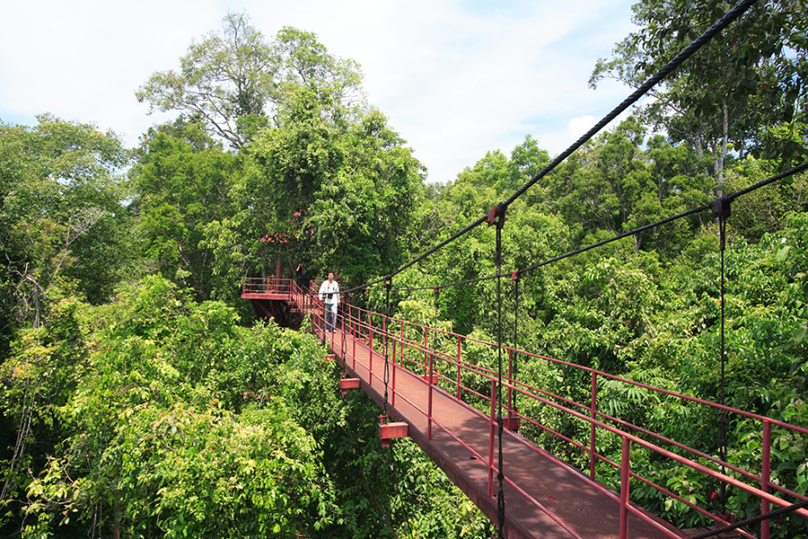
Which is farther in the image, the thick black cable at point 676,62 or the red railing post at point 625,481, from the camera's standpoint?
the red railing post at point 625,481

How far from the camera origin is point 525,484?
9.84ft

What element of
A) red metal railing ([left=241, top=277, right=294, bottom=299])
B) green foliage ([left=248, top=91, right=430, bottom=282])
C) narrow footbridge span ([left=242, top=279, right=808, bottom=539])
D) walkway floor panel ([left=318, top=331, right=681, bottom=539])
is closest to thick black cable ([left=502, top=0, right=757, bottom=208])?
narrow footbridge span ([left=242, top=279, right=808, bottom=539])

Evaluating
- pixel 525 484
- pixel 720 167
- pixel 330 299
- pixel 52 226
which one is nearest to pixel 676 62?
pixel 525 484

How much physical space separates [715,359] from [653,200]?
46.1 ft

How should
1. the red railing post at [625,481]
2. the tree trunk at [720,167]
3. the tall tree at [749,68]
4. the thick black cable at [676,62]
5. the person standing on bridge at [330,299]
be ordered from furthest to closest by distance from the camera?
1. the tree trunk at [720,167]
2. the person standing on bridge at [330,299]
3. the tall tree at [749,68]
4. the red railing post at [625,481]
5. the thick black cable at [676,62]

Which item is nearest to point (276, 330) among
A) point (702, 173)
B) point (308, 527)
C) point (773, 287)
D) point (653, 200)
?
point (308, 527)

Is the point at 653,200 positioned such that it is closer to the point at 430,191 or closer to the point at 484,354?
the point at 484,354

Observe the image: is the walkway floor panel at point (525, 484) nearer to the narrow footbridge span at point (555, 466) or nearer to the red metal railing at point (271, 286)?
the narrow footbridge span at point (555, 466)

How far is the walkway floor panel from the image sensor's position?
2.47m

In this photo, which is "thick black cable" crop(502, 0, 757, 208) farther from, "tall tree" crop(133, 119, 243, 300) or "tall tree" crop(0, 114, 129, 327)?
"tall tree" crop(133, 119, 243, 300)

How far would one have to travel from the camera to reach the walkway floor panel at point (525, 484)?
97.3 inches

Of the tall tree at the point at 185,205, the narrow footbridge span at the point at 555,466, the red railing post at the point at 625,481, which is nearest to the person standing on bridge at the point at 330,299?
the narrow footbridge span at the point at 555,466

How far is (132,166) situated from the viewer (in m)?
26.7

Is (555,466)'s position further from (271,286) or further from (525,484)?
(271,286)
